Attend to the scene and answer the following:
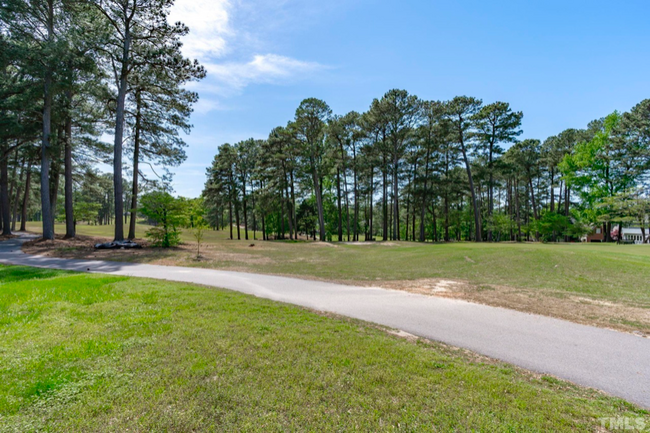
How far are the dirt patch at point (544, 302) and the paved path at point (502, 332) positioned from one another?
22.9 inches

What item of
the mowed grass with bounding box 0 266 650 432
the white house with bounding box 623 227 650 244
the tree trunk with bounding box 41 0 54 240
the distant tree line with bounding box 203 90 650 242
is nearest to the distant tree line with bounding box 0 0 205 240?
the tree trunk with bounding box 41 0 54 240

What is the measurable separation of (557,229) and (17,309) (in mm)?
45410

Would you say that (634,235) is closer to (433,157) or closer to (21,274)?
(433,157)

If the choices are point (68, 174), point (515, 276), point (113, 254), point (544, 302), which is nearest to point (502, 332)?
point (544, 302)

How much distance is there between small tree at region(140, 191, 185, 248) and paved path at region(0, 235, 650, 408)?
10.7m

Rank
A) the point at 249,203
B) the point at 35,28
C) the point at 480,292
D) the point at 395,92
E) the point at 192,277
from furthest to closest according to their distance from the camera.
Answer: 1. the point at 249,203
2. the point at 395,92
3. the point at 35,28
4. the point at 192,277
5. the point at 480,292

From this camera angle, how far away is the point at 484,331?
5406 mm

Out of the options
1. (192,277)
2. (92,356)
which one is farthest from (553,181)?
(92,356)

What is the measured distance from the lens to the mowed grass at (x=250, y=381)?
99.8 inches

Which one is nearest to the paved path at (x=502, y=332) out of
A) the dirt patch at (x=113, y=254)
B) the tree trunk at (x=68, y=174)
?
the dirt patch at (x=113, y=254)

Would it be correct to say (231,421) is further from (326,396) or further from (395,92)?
(395,92)

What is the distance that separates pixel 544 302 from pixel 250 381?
817 centimetres

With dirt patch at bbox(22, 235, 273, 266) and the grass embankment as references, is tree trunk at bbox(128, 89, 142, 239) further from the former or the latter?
the grass embankment

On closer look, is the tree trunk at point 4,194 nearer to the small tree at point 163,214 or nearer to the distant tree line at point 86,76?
the distant tree line at point 86,76
